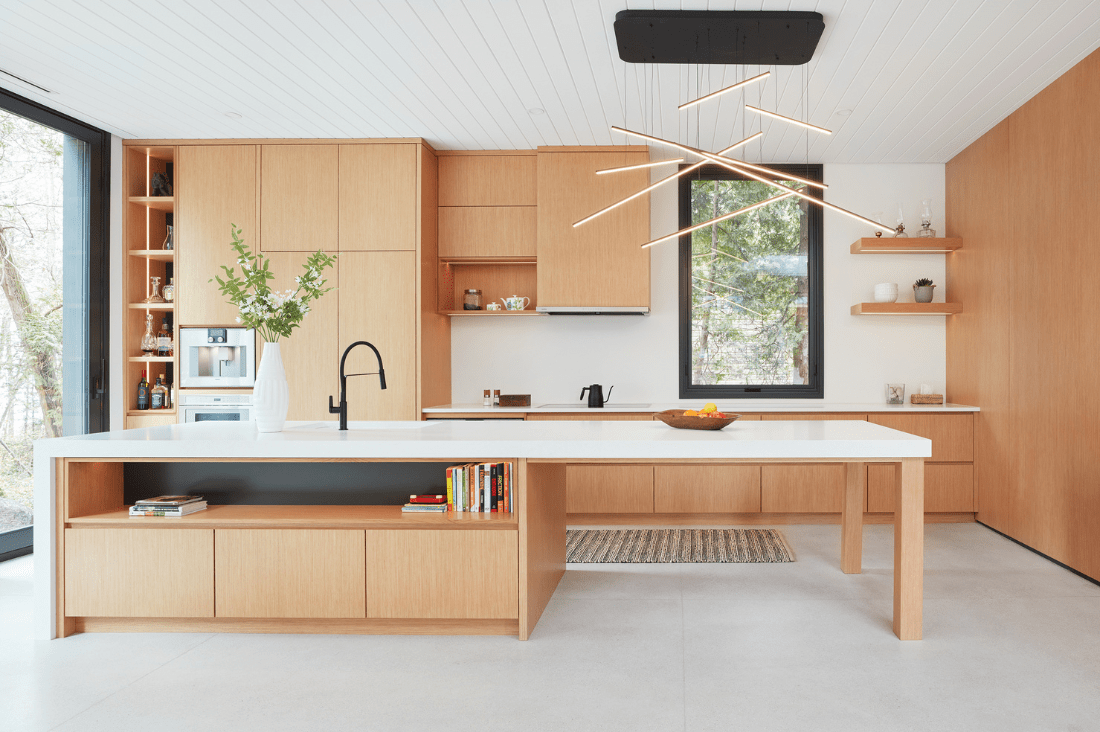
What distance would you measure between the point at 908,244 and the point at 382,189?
372 centimetres

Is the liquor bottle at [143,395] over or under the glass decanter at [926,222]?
under

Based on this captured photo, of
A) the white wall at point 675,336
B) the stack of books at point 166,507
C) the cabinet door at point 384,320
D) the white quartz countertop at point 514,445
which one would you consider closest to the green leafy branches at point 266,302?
the white quartz countertop at point 514,445

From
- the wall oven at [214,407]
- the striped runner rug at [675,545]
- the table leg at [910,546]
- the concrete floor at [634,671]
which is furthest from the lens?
the wall oven at [214,407]

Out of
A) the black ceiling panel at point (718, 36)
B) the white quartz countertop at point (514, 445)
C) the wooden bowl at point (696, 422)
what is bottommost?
the white quartz countertop at point (514, 445)

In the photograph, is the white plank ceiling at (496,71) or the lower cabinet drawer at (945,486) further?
the lower cabinet drawer at (945,486)

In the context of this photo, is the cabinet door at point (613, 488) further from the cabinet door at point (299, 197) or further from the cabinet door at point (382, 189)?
the cabinet door at point (299, 197)

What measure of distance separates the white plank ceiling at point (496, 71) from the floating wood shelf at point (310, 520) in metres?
2.18

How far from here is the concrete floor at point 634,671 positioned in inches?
83.3

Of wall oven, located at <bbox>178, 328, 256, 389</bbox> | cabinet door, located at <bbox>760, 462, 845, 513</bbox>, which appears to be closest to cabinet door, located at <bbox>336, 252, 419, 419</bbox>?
wall oven, located at <bbox>178, 328, 256, 389</bbox>

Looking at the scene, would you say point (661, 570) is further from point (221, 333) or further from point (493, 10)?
point (221, 333)

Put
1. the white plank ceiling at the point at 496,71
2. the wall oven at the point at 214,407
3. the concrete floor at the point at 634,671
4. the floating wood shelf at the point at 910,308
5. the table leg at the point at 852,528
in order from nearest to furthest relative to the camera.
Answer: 1. the concrete floor at the point at 634,671
2. the white plank ceiling at the point at 496,71
3. the table leg at the point at 852,528
4. the wall oven at the point at 214,407
5. the floating wood shelf at the point at 910,308

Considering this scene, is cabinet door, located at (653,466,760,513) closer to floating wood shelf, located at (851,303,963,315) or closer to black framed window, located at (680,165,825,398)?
black framed window, located at (680,165,825,398)

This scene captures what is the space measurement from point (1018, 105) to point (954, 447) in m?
2.16

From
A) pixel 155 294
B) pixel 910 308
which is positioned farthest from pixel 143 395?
pixel 910 308
